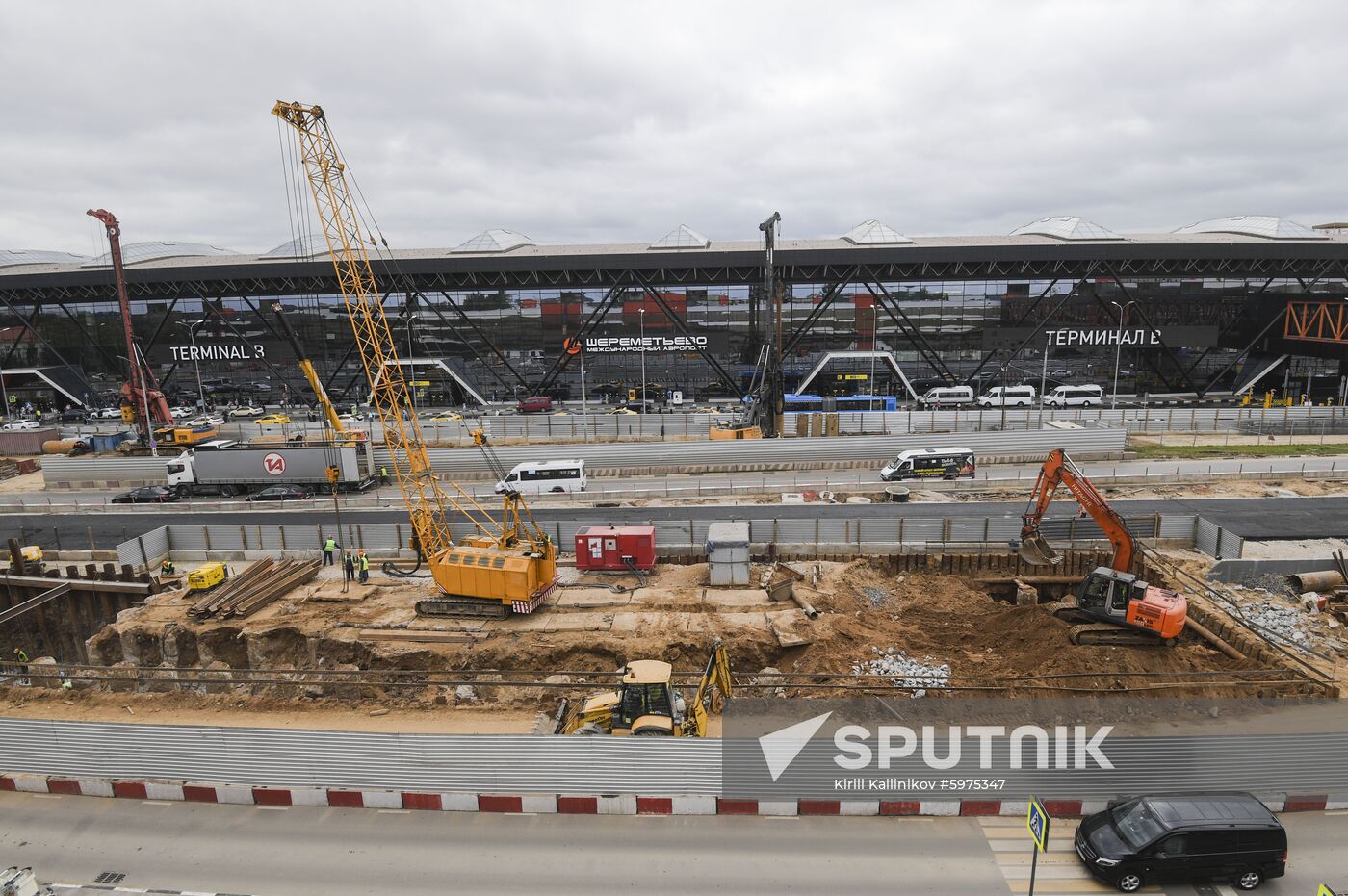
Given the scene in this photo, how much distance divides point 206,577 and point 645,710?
20.9m

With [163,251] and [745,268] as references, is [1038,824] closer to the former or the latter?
[745,268]

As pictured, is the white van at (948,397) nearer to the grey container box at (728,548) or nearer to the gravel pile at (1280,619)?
the gravel pile at (1280,619)

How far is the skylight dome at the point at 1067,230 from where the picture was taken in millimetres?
82062

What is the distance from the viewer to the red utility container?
27812 millimetres

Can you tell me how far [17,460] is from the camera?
5025 centimetres

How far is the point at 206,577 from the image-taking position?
89.1ft

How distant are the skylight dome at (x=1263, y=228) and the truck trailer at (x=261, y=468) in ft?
323

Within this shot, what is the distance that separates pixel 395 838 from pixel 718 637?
11.0 m

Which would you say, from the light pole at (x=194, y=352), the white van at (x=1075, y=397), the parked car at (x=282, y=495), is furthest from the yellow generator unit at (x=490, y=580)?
the light pole at (x=194, y=352)

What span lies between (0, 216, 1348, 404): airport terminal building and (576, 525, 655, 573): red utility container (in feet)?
137

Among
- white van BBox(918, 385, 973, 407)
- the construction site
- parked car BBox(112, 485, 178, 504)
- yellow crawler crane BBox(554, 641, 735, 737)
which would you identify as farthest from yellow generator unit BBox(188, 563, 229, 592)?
white van BBox(918, 385, 973, 407)

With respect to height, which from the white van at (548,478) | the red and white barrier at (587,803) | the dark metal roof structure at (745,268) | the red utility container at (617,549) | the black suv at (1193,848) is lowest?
the red and white barrier at (587,803)

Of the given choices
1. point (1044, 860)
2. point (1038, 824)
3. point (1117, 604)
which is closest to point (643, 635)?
point (1044, 860)

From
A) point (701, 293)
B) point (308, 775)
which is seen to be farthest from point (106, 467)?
point (701, 293)
